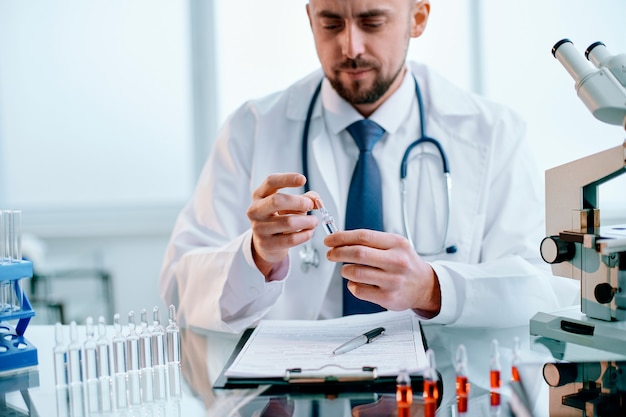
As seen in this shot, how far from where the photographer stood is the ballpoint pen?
1208 mm

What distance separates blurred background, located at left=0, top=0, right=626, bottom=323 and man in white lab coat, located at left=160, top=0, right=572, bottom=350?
6.55ft

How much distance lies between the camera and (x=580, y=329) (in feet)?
4.16

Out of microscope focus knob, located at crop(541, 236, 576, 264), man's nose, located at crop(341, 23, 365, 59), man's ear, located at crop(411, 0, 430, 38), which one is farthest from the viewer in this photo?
man's ear, located at crop(411, 0, 430, 38)

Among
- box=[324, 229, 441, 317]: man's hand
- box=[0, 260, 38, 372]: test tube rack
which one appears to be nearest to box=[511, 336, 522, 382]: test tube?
box=[324, 229, 441, 317]: man's hand

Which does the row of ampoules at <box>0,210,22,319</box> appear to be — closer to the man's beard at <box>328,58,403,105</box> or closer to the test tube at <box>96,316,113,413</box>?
the test tube at <box>96,316,113,413</box>

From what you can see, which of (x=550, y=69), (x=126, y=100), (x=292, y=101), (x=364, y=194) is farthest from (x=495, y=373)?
(x=126, y=100)

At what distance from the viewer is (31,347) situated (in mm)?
1298

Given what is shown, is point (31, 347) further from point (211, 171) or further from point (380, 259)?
point (211, 171)

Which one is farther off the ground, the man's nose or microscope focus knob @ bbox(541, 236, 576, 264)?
the man's nose

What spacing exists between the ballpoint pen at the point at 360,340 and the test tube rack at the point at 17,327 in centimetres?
57

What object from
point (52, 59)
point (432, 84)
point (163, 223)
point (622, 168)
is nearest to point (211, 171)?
point (432, 84)

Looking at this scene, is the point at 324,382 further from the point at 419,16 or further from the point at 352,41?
the point at 419,16

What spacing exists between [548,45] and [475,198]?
7.05 feet

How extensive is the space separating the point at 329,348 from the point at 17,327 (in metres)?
0.60
